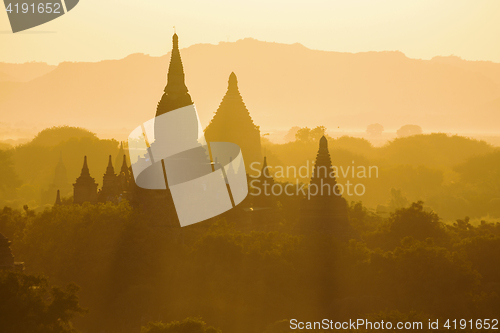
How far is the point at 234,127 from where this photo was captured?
7156 centimetres

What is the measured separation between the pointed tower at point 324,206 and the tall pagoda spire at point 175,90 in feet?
33.0

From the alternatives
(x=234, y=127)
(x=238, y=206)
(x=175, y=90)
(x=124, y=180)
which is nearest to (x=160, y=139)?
(x=175, y=90)

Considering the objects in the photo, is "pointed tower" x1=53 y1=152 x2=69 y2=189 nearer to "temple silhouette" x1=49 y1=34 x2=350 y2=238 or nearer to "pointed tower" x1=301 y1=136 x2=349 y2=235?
"temple silhouette" x1=49 y1=34 x2=350 y2=238

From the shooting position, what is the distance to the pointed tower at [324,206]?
47469mm

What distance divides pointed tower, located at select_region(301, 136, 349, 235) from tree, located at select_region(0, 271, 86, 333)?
1912cm

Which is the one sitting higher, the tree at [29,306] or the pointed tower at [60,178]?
the tree at [29,306]

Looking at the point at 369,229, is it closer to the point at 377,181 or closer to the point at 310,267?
the point at 310,267

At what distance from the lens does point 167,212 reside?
47.6 meters

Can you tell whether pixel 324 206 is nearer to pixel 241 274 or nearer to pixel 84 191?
pixel 241 274

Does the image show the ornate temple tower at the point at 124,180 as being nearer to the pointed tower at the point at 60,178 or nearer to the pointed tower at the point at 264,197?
the pointed tower at the point at 264,197

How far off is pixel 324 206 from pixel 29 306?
2223 cm

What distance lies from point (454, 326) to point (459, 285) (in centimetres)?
526

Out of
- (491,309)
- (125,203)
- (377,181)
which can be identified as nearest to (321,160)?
(125,203)

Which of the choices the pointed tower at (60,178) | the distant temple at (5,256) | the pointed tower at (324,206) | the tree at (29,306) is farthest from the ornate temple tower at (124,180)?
the pointed tower at (60,178)
